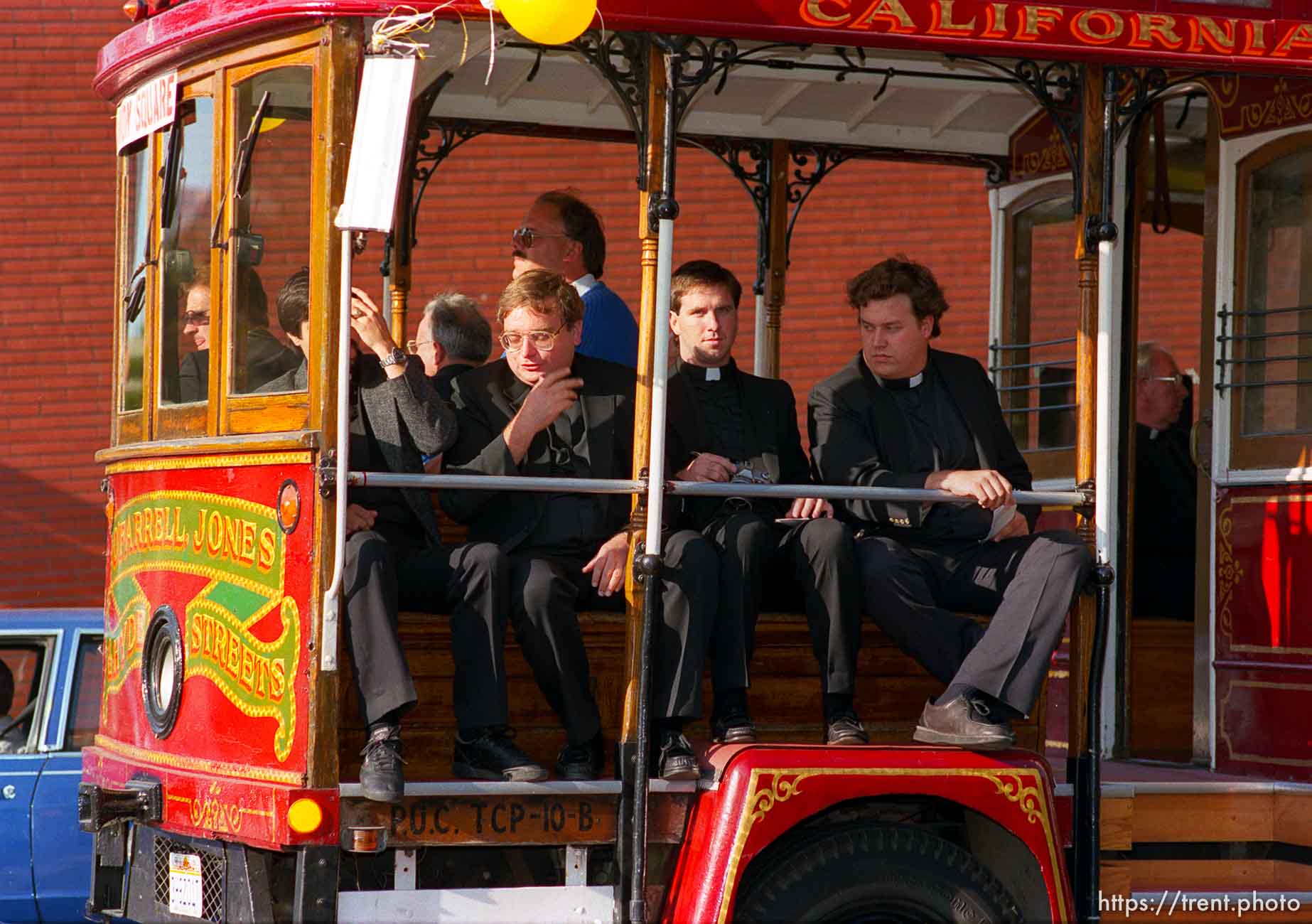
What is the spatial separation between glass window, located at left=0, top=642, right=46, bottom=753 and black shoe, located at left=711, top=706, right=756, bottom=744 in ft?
12.4

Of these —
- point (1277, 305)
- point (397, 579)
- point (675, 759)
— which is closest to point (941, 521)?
point (675, 759)

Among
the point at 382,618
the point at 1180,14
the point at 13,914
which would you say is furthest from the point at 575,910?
the point at 13,914

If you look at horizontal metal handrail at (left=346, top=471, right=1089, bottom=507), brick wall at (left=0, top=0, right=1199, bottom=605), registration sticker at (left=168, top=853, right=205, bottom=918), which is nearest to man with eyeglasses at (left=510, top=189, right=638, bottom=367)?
horizontal metal handrail at (left=346, top=471, right=1089, bottom=507)

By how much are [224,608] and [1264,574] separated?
132 inches

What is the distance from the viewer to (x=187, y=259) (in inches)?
200

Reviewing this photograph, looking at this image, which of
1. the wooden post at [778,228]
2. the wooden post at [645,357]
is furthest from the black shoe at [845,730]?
the wooden post at [778,228]

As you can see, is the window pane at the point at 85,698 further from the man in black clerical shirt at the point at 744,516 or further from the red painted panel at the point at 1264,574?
the red painted panel at the point at 1264,574

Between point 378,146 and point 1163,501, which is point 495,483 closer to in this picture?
point 378,146

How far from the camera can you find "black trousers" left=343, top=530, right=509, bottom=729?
4512 millimetres

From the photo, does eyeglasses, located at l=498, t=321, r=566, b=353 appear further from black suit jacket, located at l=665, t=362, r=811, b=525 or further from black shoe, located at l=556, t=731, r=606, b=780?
black shoe, located at l=556, t=731, r=606, b=780

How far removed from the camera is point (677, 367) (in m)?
5.43

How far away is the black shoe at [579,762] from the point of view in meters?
4.75

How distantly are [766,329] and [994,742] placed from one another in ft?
9.22

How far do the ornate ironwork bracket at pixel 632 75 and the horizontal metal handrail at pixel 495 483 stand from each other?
0.80 metres
